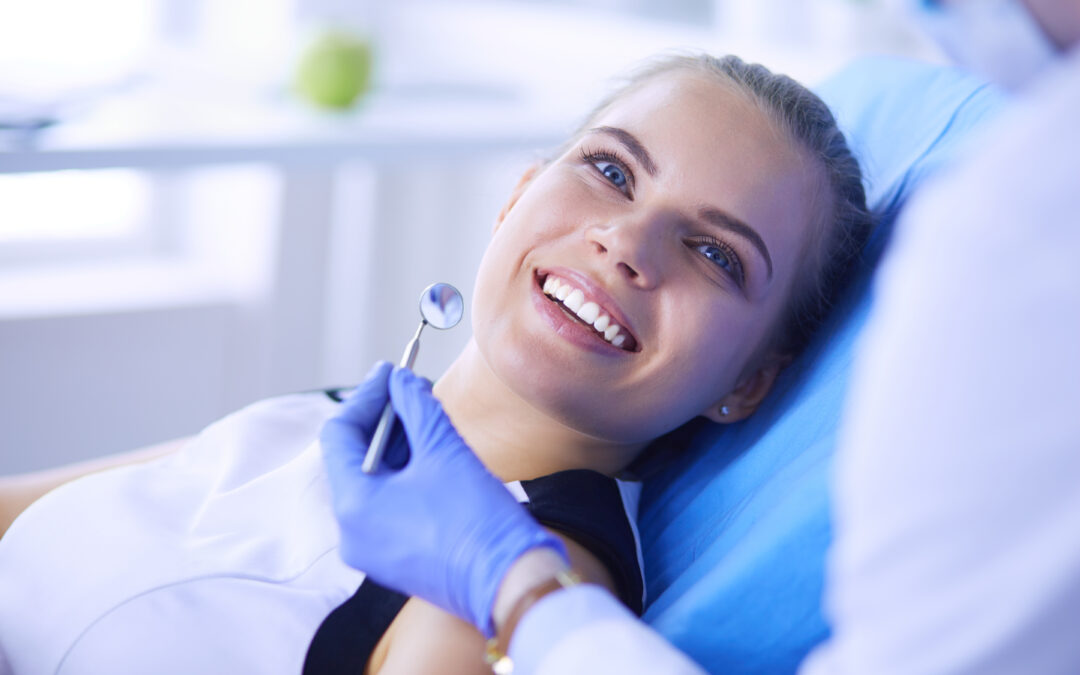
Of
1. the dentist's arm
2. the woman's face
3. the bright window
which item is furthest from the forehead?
the bright window

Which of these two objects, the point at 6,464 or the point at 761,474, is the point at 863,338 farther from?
the point at 6,464

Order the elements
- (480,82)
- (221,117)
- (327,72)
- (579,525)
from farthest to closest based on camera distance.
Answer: (480,82) < (327,72) < (221,117) < (579,525)

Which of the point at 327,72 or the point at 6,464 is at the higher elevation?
the point at 327,72

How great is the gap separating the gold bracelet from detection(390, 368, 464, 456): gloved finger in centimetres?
17

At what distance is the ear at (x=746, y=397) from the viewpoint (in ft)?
3.81

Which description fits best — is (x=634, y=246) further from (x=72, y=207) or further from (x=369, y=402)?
(x=72, y=207)

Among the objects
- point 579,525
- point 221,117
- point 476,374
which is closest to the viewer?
point 579,525

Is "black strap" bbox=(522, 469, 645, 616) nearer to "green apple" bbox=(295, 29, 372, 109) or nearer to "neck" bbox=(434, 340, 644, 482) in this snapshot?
"neck" bbox=(434, 340, 644, 482)

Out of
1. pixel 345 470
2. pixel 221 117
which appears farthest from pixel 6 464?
pixel 345 470

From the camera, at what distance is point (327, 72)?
2342 millimetres

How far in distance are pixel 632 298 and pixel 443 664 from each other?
38cm

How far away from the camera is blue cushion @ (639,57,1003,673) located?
81 cm

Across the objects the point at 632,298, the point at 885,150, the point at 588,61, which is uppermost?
the point at 885,150

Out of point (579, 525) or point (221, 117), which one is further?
point (221, 117)
